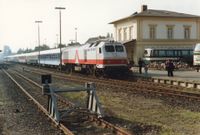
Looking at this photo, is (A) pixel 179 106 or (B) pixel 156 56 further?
(B) pixel 156 56

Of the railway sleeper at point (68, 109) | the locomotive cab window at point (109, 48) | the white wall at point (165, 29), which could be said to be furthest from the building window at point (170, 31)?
the railway sleeper at point (68, 109)

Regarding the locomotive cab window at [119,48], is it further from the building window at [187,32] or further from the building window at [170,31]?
the building window at [187,32]

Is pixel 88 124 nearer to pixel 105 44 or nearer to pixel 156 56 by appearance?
pixel 105 44

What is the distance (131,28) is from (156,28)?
385 cm

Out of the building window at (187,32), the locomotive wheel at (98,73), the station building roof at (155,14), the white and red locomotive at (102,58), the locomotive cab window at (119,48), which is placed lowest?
the locomotive wheel at (98,73)

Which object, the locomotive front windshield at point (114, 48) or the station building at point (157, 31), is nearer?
the locomotive front windshield at point (114, 48)

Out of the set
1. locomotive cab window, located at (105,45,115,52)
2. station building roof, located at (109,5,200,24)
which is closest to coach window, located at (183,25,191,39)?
station building roof, located at (109,5,200,24)

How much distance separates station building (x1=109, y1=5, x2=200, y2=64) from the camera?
201 ft

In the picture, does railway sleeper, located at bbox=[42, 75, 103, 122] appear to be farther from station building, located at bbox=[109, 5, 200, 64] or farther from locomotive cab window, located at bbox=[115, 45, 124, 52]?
station building, located at bbox=[109, 5, 200, 64]

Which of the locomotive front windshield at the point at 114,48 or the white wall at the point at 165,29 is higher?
the white wall at the point at 165,29

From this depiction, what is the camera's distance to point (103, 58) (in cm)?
3291

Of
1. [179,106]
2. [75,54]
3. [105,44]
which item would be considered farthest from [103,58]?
[179,106]

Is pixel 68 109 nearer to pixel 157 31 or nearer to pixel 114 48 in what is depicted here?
pixel 114 48

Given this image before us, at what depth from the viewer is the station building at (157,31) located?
61.3 metres
